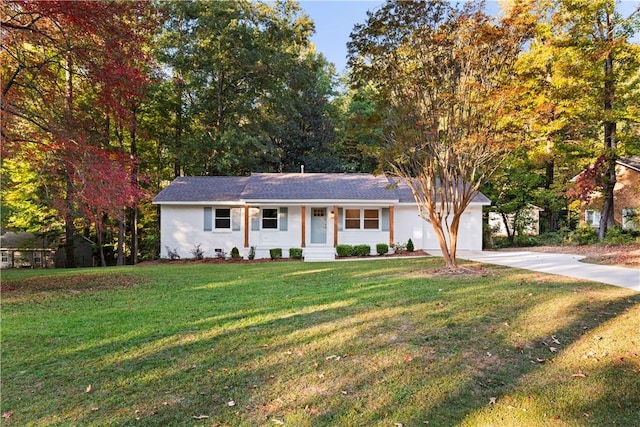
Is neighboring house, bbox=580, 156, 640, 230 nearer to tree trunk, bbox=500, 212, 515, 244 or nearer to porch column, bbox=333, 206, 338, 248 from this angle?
tree trunk, bbox=500, 212, 515, 244

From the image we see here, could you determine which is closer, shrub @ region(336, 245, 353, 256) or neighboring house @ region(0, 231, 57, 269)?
shrub @ region(336, 245, 353, 256)

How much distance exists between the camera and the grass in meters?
3.05

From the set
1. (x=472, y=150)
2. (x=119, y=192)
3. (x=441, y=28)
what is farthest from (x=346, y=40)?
(x=119, y=192)

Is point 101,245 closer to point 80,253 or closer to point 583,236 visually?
point 80,253

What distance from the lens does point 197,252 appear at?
1684cm

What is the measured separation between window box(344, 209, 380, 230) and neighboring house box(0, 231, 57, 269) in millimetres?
16270

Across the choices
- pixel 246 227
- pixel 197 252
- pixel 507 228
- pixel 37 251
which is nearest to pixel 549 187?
pixel 507 228

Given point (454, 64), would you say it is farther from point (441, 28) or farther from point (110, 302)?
point (110, 302)

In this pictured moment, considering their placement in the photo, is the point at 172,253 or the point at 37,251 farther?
the point at 37,251

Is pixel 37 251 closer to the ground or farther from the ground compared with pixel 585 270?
closer to the ground

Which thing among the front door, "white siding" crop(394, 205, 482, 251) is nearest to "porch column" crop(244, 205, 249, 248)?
the front door

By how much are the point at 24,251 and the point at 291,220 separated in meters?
16.9

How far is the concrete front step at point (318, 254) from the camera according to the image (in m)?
15.5

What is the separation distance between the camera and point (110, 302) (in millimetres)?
6852
